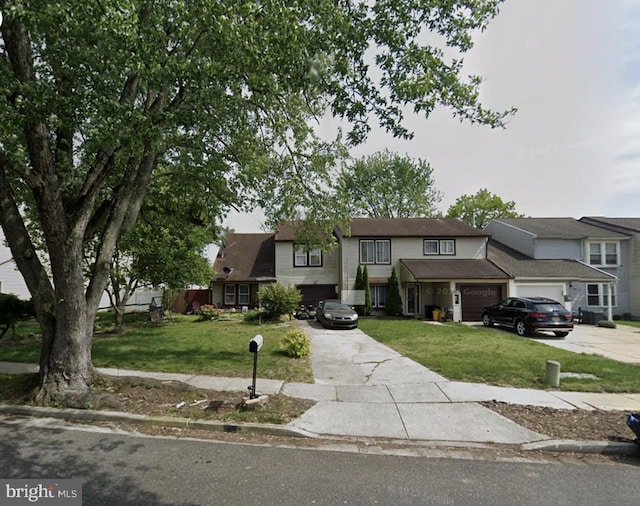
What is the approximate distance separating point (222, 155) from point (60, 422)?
6.33 meters

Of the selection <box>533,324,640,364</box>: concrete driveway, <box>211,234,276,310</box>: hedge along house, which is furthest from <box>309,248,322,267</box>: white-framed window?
<box>533,324,640,364</box>: concrete driveway

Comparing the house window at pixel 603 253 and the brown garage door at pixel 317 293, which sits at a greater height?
the house window at pixel 603 253

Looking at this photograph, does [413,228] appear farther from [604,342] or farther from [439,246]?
[604,342]

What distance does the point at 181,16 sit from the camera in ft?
18.1

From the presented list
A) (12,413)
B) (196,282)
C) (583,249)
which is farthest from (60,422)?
(583,249)

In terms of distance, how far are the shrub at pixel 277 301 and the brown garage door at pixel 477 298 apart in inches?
416

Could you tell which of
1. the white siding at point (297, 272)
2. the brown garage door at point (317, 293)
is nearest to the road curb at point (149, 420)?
the white siding at point (297, 272)

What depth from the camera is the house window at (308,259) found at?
25.2 metres

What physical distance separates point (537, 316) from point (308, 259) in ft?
47.4

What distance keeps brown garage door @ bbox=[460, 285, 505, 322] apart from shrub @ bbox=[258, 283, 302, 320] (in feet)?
34.7

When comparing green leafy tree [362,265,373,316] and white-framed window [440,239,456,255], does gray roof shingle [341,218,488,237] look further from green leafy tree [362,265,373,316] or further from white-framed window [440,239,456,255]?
green leafy tree [362,265,373,316]

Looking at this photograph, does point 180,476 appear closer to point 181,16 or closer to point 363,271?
point 181,16

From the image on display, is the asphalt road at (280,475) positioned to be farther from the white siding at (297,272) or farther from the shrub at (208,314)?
the white siding at (297,272)

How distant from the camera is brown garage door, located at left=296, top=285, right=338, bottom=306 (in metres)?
25.3
